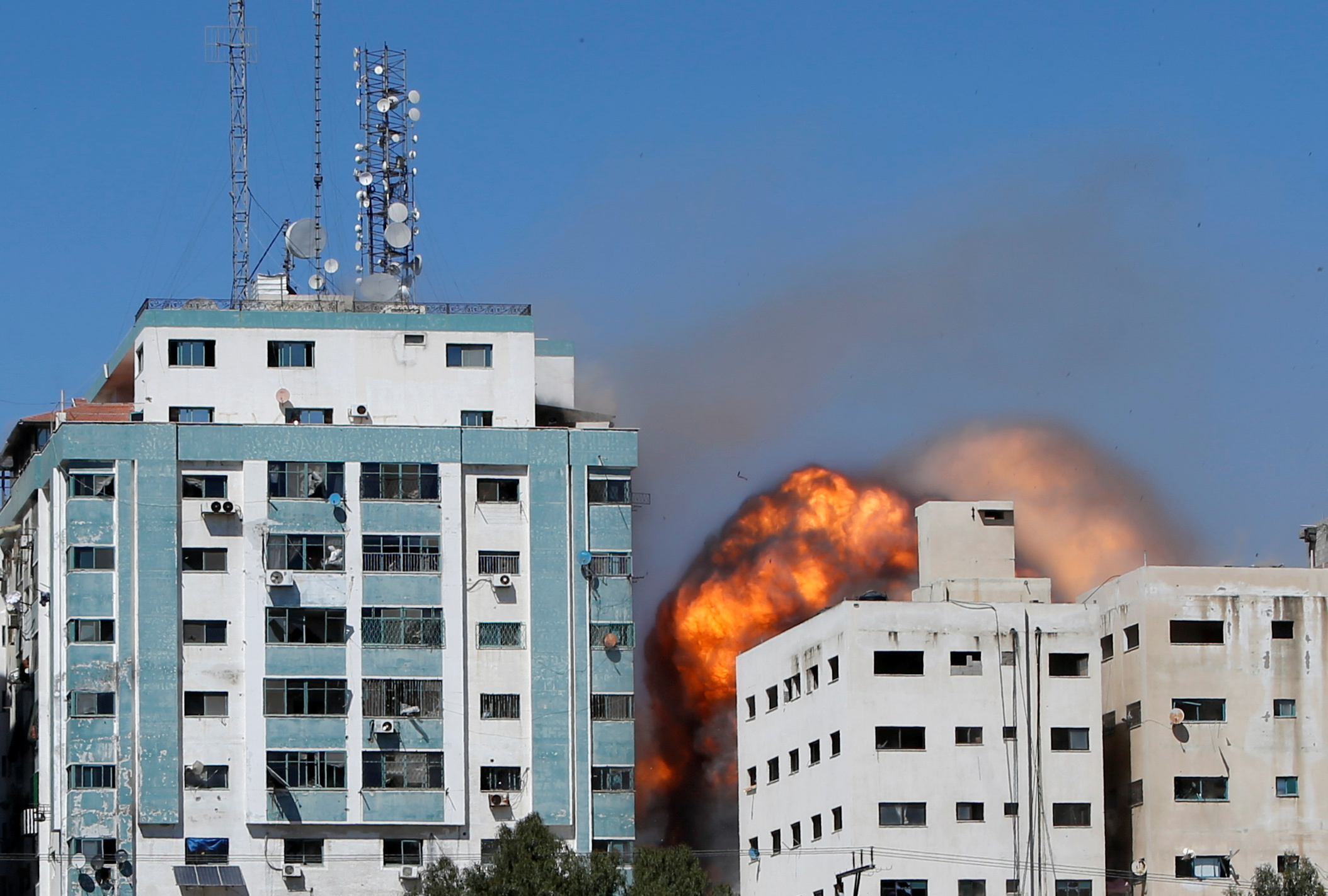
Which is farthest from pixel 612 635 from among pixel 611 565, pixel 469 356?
pixel 469 356

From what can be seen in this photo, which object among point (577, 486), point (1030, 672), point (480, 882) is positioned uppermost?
point (577, 486)

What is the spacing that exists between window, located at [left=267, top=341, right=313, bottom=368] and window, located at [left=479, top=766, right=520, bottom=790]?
19.0 metres

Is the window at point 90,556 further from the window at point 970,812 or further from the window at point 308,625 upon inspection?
the window at point 970,812

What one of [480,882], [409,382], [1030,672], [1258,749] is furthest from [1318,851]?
[409,382]

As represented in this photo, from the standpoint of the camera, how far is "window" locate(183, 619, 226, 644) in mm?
120562

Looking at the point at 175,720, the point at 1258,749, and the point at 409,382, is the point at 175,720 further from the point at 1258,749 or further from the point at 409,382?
the point at 1258,749

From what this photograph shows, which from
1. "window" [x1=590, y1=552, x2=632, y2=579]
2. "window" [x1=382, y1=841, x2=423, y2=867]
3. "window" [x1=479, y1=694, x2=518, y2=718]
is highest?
"window" [x1=590, y1=552, x2=632, y2=579]

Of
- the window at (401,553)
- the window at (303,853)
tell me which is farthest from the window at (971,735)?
the window at (303,853)

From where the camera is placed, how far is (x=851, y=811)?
368ft

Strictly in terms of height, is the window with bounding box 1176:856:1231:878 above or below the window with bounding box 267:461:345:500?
below

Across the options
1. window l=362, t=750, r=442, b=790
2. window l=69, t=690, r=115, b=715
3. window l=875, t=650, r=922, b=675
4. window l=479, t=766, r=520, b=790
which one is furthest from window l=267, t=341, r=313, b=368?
window l=875, t=650, r=922, b=675

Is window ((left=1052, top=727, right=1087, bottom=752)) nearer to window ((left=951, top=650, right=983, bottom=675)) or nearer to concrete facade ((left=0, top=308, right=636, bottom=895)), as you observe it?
window ((left=951, top=650, right=983, bottom=675))

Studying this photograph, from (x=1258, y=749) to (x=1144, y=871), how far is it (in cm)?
675

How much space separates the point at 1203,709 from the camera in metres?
115
